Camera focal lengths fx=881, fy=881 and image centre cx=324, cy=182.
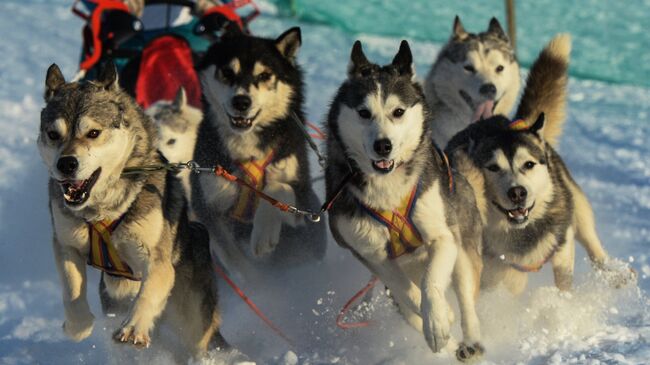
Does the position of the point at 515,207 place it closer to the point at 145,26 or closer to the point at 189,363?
the point at 189,363

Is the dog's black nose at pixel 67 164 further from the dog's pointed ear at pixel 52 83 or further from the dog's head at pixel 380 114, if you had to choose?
the dog's head at pixel 380 114

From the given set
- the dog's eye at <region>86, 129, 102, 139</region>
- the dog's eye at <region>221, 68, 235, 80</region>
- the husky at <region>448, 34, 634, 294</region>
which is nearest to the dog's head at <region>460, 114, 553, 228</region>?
the husky at <region>448, 34, 634, 294</region>

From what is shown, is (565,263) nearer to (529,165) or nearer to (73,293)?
(529,165)

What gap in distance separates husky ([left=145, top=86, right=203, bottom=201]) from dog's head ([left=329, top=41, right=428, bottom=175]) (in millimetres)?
1757

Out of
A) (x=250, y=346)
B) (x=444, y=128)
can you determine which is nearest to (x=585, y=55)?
(x=444, y=128)

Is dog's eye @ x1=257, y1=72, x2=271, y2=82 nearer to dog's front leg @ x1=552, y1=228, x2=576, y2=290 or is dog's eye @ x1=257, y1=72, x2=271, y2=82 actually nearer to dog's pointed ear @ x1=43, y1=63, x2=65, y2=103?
dog's pointed ear @ x1=43, y1=63, x2=65, y2=103

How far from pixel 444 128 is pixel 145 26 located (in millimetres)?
2250

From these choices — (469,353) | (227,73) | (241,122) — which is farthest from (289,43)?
(469,353)

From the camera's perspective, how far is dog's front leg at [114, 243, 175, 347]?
3098 mm

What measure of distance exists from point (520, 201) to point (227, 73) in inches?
59.9

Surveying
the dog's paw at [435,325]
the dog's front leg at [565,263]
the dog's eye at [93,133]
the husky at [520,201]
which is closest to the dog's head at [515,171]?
the husky at [520,201]

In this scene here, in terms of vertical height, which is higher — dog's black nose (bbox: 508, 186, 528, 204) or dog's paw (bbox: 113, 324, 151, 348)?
dog's black nose (bbox: 508, 186, 528, 204)

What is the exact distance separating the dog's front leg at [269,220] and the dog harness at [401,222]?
76 cm

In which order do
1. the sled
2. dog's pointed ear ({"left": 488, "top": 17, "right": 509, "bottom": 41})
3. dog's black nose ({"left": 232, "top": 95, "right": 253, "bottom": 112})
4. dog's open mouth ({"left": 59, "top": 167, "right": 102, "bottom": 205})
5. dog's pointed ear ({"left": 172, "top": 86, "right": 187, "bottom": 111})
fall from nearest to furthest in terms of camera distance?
1. dog's open mouth ({"left": 59, "top": 167, "right": 102, "bottom": 205})
2. dog's black nose ({"left": 232, "top": 95, "right": 253, "bottom": 112})
3. dog's pointed ear ({"left": 172, "top": 86, "right": 187, "bottom": 111})
4. the sled
5. dog's pointed ear ({"left": 488, "top": 17, "right": 509, "bottom": 41})
